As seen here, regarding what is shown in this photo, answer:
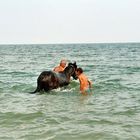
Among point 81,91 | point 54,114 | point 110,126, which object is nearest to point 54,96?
point 81,91

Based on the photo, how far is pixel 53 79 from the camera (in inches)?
547

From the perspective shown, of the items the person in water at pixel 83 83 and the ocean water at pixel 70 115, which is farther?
the person in water at pixel 83 83

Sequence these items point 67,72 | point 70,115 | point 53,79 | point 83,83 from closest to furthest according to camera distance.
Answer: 1. point 70,115
2. point 53,79
3. point 83,83
4. point 67,72

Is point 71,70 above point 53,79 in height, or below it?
above

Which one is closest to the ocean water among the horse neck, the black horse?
the black horse

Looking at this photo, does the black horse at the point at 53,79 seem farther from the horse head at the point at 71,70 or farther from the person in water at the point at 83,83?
the person in water at the point at 83,83

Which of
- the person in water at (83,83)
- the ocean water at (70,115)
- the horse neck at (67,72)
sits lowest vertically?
the ocean water at (70,115)

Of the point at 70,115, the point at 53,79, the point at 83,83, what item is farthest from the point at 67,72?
the point at 70,115

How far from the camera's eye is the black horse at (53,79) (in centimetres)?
1365

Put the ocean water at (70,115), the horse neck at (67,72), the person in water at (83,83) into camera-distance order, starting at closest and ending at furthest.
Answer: the ocean water at (70,115) → the person in water at (83,83) → the horse neck at (67,72)

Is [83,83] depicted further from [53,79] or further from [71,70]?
[53,79]

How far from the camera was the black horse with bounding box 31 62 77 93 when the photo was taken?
13648 mm

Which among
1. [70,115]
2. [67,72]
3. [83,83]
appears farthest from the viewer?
[67,72]

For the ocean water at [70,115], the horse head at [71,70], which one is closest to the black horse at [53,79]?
the horse head at [71,70]
